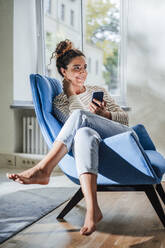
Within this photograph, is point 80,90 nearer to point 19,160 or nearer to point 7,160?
point 19,160

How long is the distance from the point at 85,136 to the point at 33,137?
225cm

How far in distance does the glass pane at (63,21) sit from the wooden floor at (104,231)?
2.19 metres

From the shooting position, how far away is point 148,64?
3.58 meters

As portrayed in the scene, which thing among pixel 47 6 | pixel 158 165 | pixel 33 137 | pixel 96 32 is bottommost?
pixel 33 137

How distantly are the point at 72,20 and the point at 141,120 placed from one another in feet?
4.57

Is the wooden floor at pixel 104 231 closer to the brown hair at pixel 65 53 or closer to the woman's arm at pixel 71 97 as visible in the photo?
the woman's arm at pixel 71 97

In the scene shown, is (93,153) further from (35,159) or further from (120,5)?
(120,5)

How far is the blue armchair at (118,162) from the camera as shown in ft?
6.13

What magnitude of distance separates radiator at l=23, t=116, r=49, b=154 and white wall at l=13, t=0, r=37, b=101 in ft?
0.96

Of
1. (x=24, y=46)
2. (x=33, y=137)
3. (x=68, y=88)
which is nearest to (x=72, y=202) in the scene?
(x=68, y=88)

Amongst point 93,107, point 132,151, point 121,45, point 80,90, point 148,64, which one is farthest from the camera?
point 121,45

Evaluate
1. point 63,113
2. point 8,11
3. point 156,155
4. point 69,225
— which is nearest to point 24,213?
point 69,225

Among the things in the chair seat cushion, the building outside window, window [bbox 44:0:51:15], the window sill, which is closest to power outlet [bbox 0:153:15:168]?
the window sill

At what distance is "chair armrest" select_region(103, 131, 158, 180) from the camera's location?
185 centimetres
